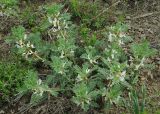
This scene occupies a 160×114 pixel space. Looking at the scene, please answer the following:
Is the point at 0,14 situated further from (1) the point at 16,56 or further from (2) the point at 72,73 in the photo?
(2) the point at 72,73

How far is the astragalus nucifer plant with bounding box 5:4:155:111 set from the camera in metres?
3.39

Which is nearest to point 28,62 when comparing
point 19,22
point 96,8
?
point 19,22

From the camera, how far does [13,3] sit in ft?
15.1

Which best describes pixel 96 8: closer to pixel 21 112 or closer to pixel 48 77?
pixel 48 77

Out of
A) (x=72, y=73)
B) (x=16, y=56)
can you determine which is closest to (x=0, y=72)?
(x=16, y=56)

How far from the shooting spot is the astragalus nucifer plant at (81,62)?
11.1 feet

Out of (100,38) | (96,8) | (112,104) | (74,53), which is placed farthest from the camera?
(96,8)

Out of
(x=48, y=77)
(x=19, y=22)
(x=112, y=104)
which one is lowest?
(x=112, y=104)

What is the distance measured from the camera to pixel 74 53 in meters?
3.97

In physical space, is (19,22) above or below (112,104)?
above

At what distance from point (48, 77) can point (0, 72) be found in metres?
0.51

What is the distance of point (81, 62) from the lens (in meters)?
3.97

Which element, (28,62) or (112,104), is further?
(28,62)

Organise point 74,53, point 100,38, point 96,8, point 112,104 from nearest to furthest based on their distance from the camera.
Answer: point 112,104 < point 74,53 < point 100,38 < point 96,8
